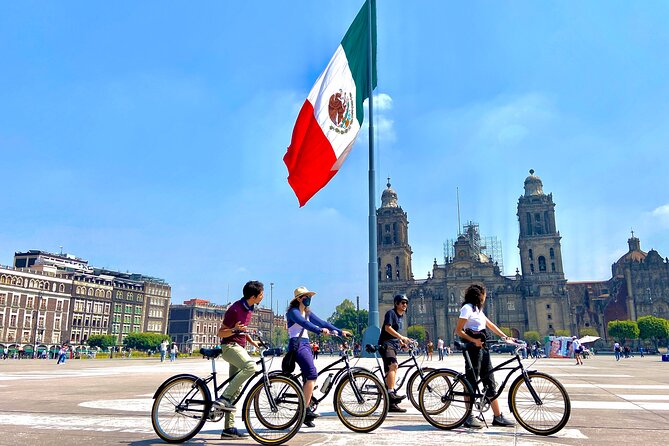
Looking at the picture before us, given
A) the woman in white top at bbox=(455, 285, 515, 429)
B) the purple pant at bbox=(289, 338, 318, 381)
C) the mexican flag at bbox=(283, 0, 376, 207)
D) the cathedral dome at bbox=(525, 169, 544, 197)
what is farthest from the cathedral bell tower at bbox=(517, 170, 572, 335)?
the purple pant at bbox=(289, 338, 318, 381)

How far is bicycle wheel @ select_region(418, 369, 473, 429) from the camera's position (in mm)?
6355

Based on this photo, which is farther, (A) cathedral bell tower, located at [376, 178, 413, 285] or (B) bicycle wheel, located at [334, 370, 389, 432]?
(A) cathedral bell tower, located at [376, 178, 413, 285]

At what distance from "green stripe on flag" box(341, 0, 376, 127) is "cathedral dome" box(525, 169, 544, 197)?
91.9 m

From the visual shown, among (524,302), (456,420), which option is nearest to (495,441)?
(456,420)

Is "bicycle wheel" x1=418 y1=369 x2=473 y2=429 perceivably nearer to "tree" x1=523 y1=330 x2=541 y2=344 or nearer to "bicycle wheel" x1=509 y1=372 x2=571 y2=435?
"bicycle wheel" x1=509 y1=372 x2=571 y2=435

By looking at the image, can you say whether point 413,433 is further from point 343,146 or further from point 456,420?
point 343,146

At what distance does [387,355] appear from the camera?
749 centimetres

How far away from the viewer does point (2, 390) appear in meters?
11.7

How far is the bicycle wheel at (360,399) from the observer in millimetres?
6203

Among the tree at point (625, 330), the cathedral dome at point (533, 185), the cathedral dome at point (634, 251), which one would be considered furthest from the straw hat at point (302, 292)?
the cathedral dome at point (634, 251)

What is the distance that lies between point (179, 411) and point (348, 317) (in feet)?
372

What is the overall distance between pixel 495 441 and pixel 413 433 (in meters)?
0.98

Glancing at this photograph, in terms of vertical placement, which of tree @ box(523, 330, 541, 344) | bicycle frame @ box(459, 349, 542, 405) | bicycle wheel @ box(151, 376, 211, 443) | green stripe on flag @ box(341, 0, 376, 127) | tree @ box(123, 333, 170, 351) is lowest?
tree @ box(123, 333, 170, 351)

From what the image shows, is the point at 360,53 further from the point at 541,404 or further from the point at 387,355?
the point at 541,404
